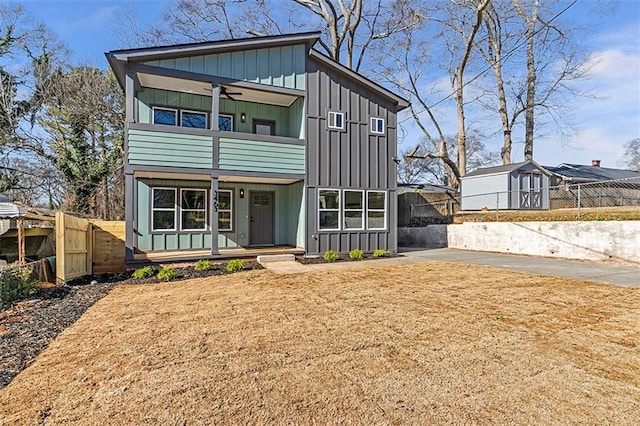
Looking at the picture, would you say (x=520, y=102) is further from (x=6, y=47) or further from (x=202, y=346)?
(x=6, y=47)

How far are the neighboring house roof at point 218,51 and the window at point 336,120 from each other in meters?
1.40

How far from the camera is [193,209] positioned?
11008mm

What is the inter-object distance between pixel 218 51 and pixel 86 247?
6.33 meters

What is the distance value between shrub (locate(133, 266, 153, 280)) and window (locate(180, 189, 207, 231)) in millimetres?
2849

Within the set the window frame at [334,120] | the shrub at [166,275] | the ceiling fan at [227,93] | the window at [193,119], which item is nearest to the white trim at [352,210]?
the window frame at [334,120]

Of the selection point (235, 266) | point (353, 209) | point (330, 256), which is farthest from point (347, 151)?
point (235, 266)

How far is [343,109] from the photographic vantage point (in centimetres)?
1144

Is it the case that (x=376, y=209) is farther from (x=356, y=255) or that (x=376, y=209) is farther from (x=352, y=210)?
(x=356, y=255)

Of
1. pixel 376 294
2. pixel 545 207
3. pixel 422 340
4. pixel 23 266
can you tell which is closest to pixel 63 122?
pixel 23 266

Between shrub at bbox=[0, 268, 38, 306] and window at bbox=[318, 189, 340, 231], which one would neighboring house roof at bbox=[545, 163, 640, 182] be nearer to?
window at bbox=[318, 189, 340, 231]

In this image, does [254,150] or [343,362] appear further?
[254,150]

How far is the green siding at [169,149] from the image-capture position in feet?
29.2

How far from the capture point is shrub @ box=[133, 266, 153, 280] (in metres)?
7.89

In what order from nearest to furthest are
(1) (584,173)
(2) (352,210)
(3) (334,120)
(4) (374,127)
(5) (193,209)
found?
(5) (193,209), (3) (334,120), (2) (352,210), (4) (374,127), (1) (584,173)
